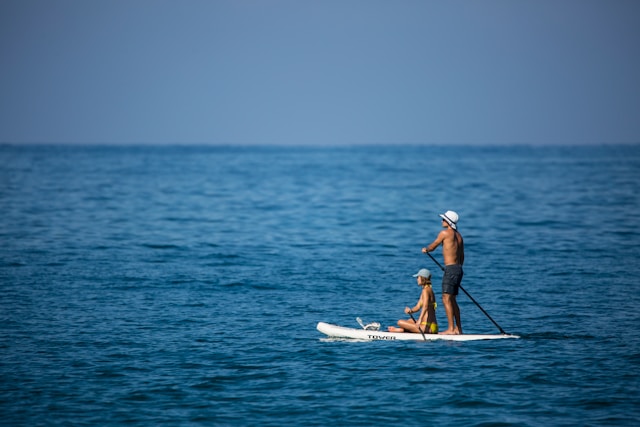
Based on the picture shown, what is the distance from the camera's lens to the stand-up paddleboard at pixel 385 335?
17.1 metres

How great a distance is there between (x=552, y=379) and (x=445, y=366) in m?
2.03

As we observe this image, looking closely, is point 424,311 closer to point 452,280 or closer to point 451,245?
point 452,280

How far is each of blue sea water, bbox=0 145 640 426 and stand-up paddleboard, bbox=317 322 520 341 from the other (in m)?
0.20

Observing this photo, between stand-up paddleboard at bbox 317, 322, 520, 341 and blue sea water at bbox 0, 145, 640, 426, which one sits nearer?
blue sea water at bbox 0, 145, 640, 426

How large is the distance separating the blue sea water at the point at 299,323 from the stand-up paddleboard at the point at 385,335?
0.20 m

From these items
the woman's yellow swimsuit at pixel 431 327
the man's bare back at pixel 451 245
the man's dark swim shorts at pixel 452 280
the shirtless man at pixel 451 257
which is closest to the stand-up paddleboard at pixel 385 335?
the woman's yellow swimsuit at pixel 431 327

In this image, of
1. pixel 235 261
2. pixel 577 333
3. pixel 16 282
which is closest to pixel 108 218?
pixel 235 261

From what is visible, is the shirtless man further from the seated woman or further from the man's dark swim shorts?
the seated woman

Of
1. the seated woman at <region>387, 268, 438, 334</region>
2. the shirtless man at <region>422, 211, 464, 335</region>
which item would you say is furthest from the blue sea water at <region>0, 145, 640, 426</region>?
the shirtless man at <region>422, 211, 464, 335</region>

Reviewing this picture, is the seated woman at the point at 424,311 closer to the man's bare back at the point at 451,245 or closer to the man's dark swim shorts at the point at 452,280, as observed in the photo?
the man's dark swim shorts at the point at 452,280

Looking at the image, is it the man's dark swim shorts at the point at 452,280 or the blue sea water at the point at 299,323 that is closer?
the blue sea water at the point at 299,323

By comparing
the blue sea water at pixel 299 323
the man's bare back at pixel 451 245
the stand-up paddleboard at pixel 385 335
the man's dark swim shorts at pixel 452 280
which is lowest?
the blue sea water at pixel 299 323

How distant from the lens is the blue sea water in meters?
13.4

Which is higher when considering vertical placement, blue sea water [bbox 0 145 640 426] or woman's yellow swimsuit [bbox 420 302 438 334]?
woman's yellow swimsuit [bbox 420 302 438 334]
